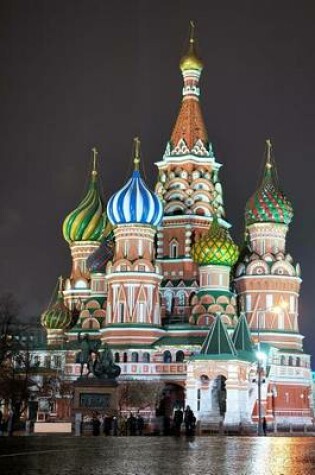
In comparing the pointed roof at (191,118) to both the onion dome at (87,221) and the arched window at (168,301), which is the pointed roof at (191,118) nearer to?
the onion dome at (87,221)

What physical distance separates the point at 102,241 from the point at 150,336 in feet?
36.8

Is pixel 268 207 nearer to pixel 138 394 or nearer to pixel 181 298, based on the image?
pixel 181 298

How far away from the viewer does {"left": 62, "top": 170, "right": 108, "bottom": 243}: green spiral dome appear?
72812mm

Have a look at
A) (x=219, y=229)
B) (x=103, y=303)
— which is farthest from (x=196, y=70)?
(x=103, y=303)

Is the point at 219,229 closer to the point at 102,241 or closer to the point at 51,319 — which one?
the point at 102,241

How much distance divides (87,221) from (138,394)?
1976 centimetres

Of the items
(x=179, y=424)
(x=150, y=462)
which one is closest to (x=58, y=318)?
(x=179, y=424)

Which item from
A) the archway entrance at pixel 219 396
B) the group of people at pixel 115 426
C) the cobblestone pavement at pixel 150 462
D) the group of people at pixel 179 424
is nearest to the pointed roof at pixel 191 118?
the archway entrance at pixel 219 396

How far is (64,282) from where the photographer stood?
73562mm

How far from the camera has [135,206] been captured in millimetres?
62281

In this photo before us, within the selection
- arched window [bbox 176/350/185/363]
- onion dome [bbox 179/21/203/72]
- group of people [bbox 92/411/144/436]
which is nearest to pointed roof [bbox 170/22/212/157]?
onion dome [bbox 179/21/203/72]

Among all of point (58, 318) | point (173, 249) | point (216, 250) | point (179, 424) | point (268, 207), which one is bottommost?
point (179, 424)

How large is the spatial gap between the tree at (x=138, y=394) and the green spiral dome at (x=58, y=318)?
41.0ft

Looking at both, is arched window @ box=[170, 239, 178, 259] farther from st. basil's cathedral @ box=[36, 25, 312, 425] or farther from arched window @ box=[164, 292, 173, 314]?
arched window @ box=[164, 292, 173, 314]
